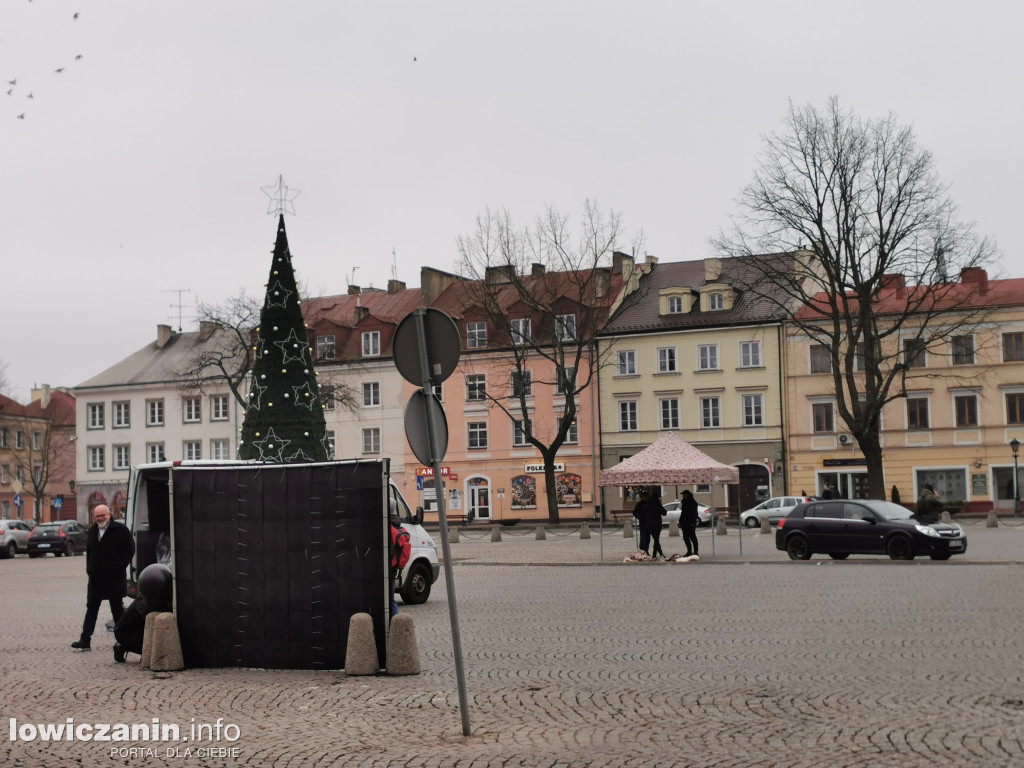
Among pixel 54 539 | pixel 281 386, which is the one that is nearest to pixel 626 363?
pixel 54 539

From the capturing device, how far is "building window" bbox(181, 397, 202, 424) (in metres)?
87.2

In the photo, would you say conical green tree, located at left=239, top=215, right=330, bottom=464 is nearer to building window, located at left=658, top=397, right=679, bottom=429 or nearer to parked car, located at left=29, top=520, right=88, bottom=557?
parked car, located at left=29, top=520, right=88, bottom=557

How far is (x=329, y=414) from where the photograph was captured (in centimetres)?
8312

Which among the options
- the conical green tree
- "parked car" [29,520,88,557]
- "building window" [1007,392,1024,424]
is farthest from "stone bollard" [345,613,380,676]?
"building window" [1007,392,1024,424]

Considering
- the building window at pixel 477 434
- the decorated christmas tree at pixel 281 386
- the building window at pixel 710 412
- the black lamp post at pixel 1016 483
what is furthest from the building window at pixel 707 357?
the decorated christmas tree at pixel 281 386

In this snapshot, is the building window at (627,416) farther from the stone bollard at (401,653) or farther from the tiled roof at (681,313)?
the stone bollard at (401,653)

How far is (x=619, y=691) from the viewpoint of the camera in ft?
37.3

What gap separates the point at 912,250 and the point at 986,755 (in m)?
42.8

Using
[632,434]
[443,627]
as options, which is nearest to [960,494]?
[632,434]

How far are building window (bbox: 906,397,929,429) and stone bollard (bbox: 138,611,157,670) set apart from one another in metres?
59.7

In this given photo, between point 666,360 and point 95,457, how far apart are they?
39.2 metres

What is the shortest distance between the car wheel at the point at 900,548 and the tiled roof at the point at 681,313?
3930 cm

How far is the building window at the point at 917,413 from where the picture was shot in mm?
68688

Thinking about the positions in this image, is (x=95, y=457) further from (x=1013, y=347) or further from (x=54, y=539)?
(x=1013, y=347)
